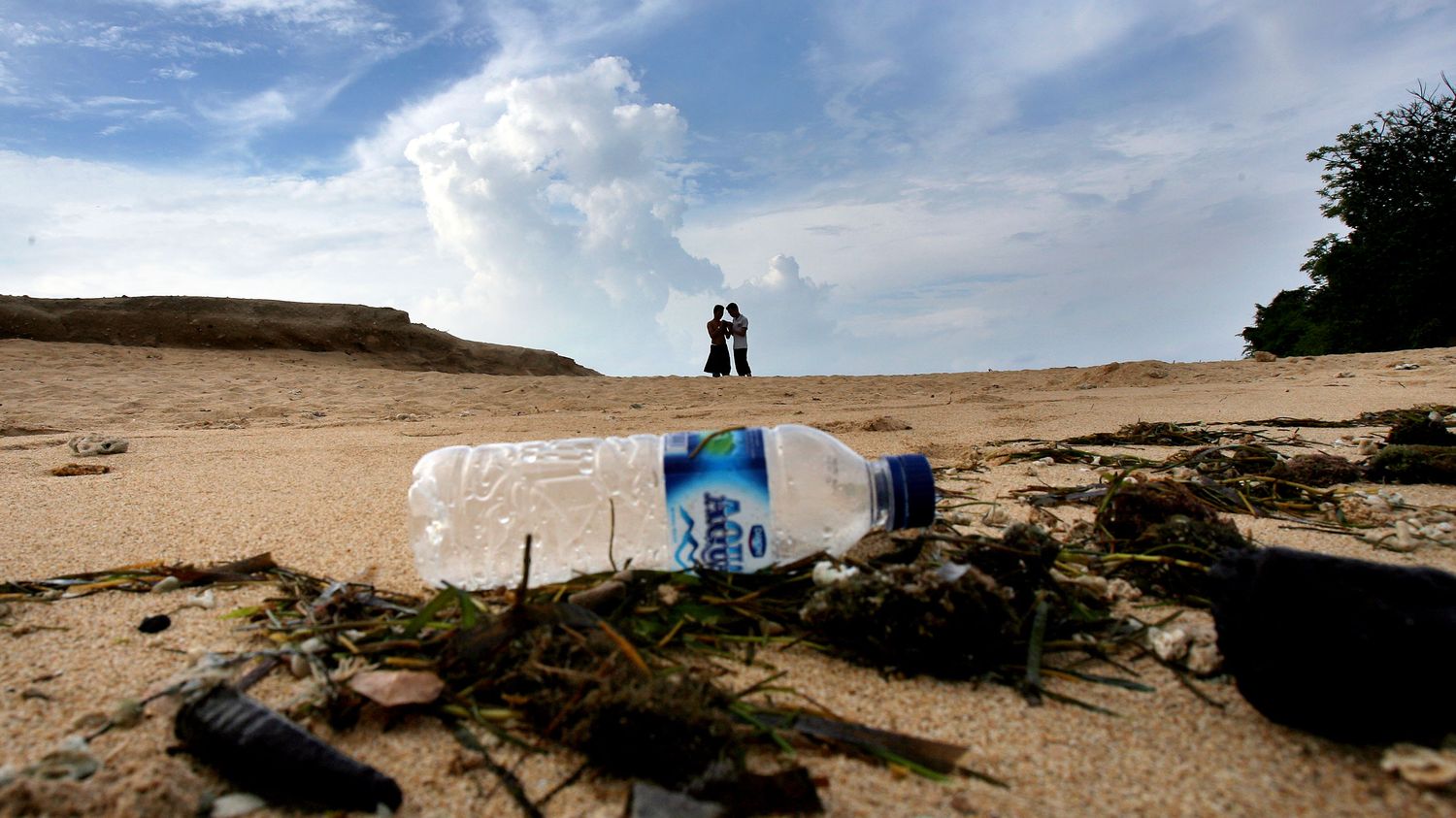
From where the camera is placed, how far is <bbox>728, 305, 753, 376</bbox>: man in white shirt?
12.1 m

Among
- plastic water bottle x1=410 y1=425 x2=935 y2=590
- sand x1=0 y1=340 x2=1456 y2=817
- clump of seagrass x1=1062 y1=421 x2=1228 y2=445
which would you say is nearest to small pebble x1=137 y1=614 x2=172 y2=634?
sand x1=0 y1=340 x2=1456 y2=817

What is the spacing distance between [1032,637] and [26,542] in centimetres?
Result: 232

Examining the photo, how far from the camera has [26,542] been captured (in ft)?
6.64

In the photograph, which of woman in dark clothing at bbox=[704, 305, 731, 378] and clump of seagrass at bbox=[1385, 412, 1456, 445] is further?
woman in dark clothing at bbox=[704, 305, 731, 378]

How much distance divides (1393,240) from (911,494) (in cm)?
2579

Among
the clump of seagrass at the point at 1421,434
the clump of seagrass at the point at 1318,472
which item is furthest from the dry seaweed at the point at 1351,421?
the clump of seagrass at the point at 1318,472

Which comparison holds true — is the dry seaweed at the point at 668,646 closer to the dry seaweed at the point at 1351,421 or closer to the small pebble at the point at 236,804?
the small pebble at the point at 236,804

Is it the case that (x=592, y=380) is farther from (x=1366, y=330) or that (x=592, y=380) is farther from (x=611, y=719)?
(x=1366, y=330)

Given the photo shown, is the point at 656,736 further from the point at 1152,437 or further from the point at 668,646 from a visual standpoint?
the point at 1152,437

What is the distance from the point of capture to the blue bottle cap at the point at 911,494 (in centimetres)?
149

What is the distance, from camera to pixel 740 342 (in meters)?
12.1

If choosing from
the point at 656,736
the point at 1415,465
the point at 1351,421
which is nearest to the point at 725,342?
the point at 1351,421

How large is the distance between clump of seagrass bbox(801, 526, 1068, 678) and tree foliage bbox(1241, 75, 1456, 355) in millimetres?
24332

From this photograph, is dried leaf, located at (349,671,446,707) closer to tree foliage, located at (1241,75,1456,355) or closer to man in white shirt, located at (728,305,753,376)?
man in white shirt, located at (728,305,753,376)
